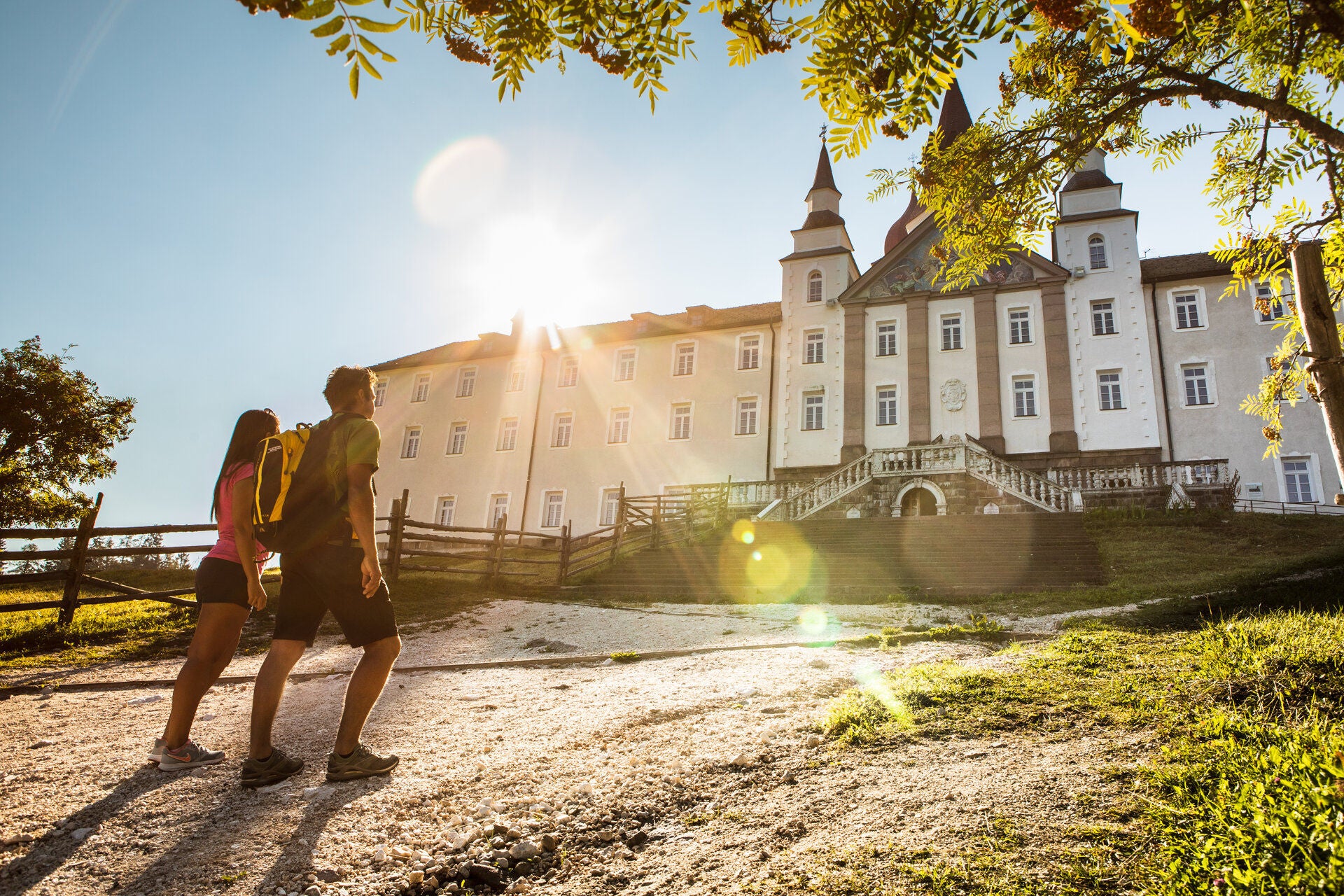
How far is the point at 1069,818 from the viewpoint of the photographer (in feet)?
8.23

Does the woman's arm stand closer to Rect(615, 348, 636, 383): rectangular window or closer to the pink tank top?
the pink tank top

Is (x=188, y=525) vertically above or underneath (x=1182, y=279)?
underneath

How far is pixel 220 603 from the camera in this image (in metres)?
4.11

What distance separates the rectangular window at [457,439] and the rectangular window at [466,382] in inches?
68.7

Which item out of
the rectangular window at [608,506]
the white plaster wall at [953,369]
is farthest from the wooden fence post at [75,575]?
the white plaster wall at [953,369]

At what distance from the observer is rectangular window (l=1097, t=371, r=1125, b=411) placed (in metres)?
26.1

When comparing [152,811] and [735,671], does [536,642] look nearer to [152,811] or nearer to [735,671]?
[735,671]

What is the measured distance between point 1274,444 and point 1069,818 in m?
3.25

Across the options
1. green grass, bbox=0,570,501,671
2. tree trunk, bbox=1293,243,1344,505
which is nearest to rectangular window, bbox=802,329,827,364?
green grass, bbox=0,570,501,671

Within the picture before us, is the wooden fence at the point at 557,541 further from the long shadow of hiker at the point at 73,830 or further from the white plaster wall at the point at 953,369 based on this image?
the white plaster wall at the point at 953,369

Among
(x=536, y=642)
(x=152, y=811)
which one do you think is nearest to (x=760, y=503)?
(x=536, y=642)

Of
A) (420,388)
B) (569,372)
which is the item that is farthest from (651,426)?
(420,388)

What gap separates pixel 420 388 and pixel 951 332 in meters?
27.1

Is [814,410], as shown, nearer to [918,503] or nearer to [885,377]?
[885,377]
